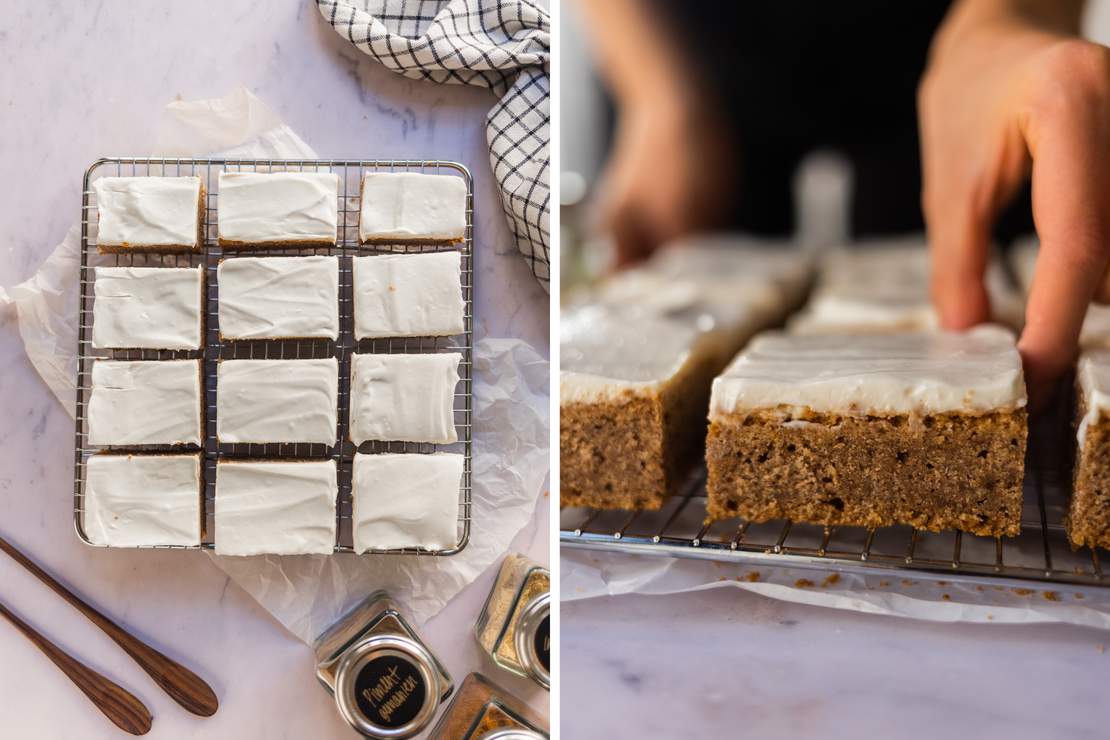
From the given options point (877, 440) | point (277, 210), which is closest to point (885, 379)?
point (877, 440)

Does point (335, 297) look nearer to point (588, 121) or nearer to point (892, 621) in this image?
point (892, 621)

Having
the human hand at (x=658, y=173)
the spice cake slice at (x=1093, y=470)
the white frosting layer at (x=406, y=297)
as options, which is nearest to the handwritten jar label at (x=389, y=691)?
the white frosting layer at (x=406, y=297)

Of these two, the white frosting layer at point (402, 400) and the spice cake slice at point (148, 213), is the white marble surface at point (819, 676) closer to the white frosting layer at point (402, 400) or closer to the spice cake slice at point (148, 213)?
the white frosting layer at point (402, 400)

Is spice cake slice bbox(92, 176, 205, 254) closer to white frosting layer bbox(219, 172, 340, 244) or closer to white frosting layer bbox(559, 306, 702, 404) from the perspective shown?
white frosting layer bbox(219, 172, 340, 244)

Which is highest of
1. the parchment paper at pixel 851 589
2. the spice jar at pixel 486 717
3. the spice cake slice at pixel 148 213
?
the spice cake slice at pixel 148 213

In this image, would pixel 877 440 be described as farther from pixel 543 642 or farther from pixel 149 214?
pixel 149 214

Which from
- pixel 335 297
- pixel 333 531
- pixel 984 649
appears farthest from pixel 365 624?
pixel 984 649
